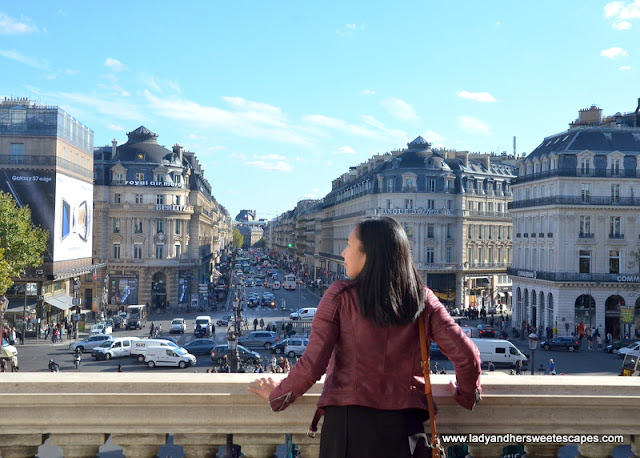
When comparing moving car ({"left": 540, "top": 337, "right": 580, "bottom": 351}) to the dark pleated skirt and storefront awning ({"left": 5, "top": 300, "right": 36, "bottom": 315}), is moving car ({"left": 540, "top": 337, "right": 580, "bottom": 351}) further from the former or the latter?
the dark pleated skirt

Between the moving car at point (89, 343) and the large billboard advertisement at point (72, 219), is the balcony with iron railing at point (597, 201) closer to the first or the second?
the moving car at point (89, 343)

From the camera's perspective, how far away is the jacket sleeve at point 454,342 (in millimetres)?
3965

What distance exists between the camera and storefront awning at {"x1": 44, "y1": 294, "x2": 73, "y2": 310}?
45.9 meters

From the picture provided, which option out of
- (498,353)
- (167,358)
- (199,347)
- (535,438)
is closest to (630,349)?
(498,353)

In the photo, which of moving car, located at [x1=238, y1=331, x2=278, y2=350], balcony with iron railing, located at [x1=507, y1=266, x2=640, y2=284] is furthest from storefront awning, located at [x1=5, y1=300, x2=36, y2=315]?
balcony with iron railing, located at [x1=507, y1=266, x2=640, y2=284]

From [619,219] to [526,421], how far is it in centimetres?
Result: 4737

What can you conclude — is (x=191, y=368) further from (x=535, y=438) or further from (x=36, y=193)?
(x=535, y=438)

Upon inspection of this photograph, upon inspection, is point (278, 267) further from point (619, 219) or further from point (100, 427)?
point (100, 427)

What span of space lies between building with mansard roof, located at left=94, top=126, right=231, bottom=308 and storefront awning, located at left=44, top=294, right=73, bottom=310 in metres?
10.1

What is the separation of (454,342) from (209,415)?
168cm

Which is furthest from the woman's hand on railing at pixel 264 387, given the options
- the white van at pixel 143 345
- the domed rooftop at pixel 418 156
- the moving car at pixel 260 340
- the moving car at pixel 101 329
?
the domed rooftop at pixel 418 156

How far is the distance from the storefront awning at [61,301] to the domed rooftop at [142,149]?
18025 millimetres

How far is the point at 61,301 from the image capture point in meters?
47.7

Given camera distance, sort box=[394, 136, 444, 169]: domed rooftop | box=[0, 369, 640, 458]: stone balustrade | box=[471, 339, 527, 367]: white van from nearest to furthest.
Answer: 1. box=[0, 369, 640, 458]: stone balustrade
2. box=[471, 339, 527, 367]: white van
3. box=[394, 136, 444, 169]: domed rooftop
